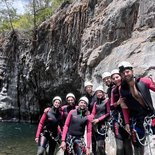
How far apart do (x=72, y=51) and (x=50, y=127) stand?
63.2 ft

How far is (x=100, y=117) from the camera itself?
8719 millimetres

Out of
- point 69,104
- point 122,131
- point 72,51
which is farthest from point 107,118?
point 72,51

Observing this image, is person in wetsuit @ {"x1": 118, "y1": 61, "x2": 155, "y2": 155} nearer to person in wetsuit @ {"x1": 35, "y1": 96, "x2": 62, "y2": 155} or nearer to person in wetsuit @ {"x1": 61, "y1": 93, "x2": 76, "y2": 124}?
person in wetsuit @ {"x1": 61, "y1": 93, "x2": 76, "y2": 124}

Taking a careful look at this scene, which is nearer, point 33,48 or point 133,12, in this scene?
point 133,12

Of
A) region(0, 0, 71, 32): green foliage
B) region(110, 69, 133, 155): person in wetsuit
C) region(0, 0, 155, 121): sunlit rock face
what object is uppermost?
region(0, 0, 71, 32): green foliage

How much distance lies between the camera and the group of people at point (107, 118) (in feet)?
19.6

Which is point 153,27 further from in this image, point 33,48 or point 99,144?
point 33,48

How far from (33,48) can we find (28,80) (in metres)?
4.45

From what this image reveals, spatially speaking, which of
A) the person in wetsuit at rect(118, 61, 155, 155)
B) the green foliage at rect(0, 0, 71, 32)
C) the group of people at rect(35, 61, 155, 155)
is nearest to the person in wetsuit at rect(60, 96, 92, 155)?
the group of people at rect(35, 61, 155, 155)

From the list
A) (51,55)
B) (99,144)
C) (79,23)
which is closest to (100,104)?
(99,144)

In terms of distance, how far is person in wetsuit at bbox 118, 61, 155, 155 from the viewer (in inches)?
229

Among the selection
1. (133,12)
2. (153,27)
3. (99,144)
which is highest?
(133,12)

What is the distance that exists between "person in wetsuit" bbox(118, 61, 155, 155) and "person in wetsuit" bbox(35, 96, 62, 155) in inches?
148

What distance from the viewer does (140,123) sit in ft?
20.5
